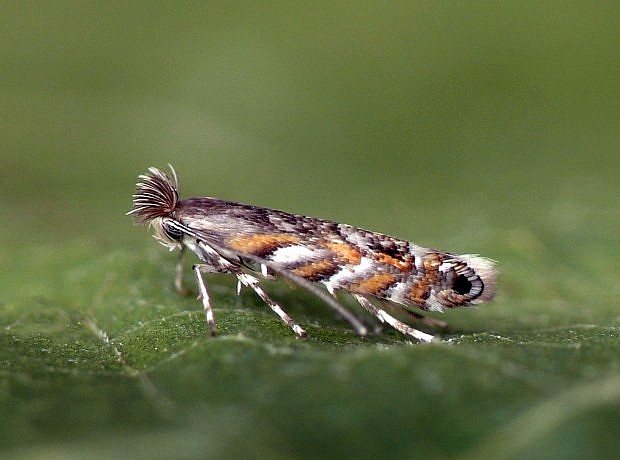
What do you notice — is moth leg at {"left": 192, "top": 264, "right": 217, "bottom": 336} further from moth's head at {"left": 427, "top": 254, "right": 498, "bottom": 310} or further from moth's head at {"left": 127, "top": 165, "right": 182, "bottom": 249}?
moth's head at {"left": 427, "top": 254, "right": 498, "bottom": 310}

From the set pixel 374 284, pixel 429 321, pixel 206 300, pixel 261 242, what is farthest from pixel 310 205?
pixel 206 300

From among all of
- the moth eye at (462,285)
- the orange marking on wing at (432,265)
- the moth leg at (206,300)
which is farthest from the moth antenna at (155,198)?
the moth eye at (462,285)

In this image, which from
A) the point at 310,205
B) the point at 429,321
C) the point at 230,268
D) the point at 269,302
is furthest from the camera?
the point at 310,205

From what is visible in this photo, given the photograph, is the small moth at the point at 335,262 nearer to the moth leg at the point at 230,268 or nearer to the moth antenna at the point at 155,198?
the moth leg at the point at 230,268

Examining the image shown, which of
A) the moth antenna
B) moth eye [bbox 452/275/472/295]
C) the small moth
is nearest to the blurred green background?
the small moth

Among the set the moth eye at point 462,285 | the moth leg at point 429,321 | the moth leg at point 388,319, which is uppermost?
the moth eye at point 462,285

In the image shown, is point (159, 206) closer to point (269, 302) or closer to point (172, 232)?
point (172, 232)
